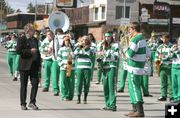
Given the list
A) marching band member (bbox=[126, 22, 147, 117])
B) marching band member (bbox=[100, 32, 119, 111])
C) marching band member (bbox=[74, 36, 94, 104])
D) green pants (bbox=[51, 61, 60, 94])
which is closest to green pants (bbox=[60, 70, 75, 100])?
marching band member (bbox=[74, 36, 94, 104])

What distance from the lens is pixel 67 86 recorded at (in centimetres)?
1423

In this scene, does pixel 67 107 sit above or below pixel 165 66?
below

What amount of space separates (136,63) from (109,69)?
4.95ft

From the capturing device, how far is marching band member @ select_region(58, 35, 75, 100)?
1409 cm

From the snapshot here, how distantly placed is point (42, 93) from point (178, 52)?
4.47 m

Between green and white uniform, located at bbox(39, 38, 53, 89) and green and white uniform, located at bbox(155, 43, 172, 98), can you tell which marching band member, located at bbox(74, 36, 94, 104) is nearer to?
green and white uniform, located at bbox(155, 43, 172, 98)

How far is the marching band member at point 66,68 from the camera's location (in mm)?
14086

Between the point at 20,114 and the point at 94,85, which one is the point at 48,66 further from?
the point at 20,114

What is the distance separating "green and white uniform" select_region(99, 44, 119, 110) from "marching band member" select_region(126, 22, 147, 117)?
1.14 m

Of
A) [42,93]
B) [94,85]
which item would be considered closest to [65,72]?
[42,93]

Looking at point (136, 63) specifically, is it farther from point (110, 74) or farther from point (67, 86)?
point (67, 86)

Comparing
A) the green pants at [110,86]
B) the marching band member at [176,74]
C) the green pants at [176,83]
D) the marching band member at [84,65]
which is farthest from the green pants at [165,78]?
the green pants at [110,86]

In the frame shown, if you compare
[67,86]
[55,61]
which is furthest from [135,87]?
[55,61]

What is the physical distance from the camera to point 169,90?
14867 millimetres
